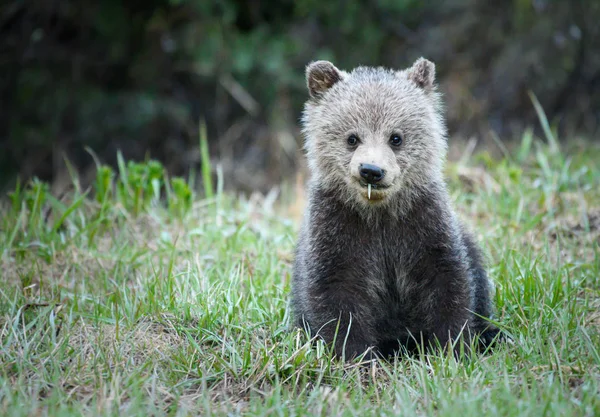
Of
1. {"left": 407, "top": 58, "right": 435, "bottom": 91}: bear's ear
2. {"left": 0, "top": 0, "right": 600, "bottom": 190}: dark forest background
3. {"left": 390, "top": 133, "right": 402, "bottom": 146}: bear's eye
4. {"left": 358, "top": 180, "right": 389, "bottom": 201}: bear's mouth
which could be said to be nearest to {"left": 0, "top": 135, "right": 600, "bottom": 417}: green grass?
{"left": 358, "top": 180, "right": 389, "bottom": 201}: bear's mouth

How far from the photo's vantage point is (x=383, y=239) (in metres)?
4.18

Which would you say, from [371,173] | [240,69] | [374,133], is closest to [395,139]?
[374,133]

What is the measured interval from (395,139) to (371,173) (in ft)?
1.33

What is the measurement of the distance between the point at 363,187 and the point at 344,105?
58cm

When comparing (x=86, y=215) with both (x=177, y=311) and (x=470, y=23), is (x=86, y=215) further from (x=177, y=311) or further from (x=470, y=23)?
(x=470, y=23)

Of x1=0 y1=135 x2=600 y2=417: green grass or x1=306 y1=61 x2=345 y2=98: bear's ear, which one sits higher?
x1=306 y1=61 x2=345 y2=98: bear's ear

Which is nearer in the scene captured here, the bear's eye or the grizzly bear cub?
the grizzly bear cub

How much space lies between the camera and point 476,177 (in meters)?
6.62

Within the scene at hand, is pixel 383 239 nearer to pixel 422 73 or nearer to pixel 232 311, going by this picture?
pixel 232 311

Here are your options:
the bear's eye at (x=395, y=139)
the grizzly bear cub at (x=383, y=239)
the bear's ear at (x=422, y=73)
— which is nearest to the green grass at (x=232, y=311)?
the grizzly bear cub at (x=383, y=239)

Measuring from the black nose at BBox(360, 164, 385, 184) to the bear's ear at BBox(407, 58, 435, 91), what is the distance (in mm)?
890

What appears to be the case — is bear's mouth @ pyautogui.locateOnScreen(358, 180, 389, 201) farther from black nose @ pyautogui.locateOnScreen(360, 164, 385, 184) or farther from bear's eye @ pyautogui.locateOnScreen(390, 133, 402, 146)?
bear's eye @ pyautogui.locateOnScreen(390, 133, 402, 146)

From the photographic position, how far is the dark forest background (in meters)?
8.25

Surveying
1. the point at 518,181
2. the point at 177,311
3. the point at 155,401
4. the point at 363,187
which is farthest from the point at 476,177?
the point at 155,401
